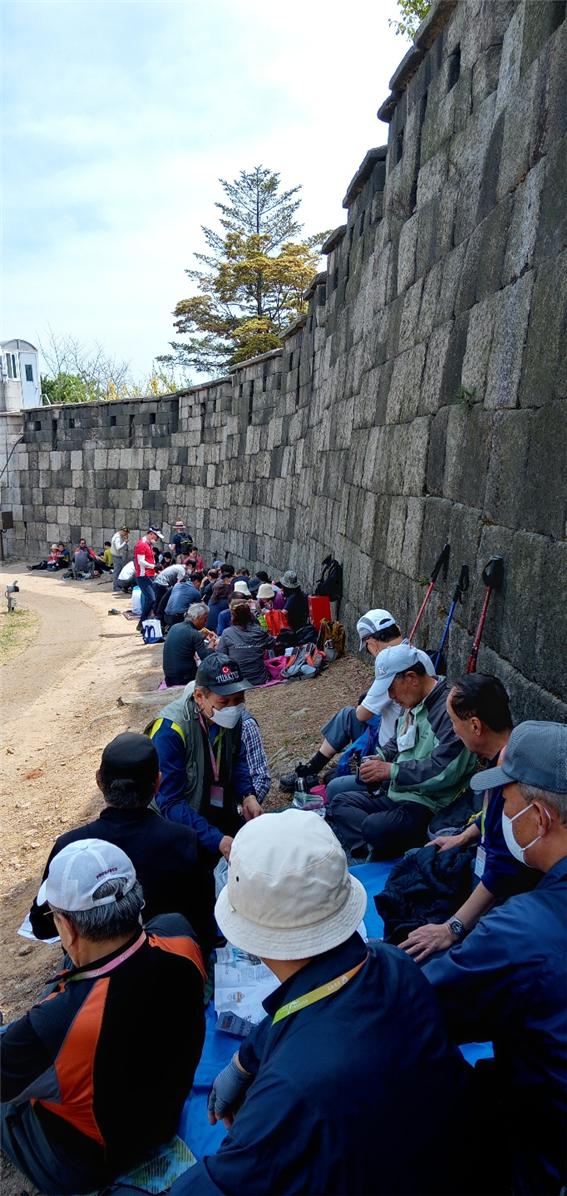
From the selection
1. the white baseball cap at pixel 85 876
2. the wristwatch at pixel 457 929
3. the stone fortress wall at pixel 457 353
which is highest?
the stone fortress wall at pixel 457 353

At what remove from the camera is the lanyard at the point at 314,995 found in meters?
1.50

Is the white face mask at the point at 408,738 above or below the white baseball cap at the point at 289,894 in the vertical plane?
below

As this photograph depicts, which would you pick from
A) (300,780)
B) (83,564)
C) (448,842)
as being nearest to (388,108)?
(300,780)

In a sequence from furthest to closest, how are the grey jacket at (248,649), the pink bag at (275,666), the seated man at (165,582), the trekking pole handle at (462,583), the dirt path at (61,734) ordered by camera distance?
the seated man at (165,582), the pink bag at (275,666), the grey jacket at (248,649), the trekking pole handle at (462,583), the dirt path at (61,734)

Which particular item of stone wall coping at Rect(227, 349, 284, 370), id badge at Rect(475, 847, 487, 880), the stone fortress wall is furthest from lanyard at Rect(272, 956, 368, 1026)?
stone wall coping at Rect(227, 349, 284, 370)

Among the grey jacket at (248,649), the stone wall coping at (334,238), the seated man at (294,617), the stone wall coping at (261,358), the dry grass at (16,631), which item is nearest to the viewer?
the grey jacket at (248,649)

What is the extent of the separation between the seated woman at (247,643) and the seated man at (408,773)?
4.25 meters

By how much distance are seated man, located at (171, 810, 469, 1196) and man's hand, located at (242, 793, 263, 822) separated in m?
2.02

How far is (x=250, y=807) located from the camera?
3.77 m

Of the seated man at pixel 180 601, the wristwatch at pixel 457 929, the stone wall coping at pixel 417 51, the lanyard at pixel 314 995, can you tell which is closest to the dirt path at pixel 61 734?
the seated man at pixel 180 601

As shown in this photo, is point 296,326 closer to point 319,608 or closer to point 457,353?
point 319,608

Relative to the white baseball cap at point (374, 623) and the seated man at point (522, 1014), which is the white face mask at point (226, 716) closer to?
the white baseball cap at point (374, 623)

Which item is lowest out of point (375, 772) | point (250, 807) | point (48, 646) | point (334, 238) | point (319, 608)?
point (48, 646)

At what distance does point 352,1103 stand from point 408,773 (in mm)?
2416
